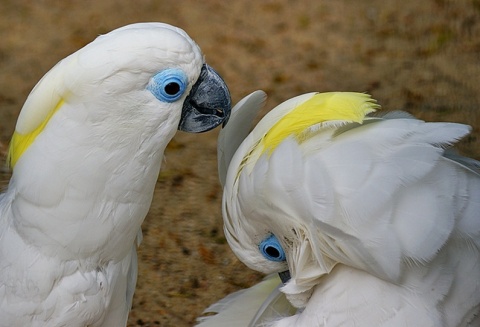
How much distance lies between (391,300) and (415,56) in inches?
111

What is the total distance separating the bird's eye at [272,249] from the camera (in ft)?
8.63

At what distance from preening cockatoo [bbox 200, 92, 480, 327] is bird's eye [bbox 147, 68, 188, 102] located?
333 millimetres

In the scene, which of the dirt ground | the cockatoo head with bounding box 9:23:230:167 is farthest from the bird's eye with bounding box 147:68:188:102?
the dirt ground

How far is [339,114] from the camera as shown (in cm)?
244

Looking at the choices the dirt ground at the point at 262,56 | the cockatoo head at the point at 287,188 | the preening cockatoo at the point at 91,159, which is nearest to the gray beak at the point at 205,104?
the preening cockatoo at the point at 91,159

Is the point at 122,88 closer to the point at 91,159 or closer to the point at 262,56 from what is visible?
the point at 91,159

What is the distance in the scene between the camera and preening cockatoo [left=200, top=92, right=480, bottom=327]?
2307mm

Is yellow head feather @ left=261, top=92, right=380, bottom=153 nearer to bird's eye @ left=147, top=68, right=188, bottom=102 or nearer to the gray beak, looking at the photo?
the gray beak

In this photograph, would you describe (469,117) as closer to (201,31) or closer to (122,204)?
(201,31)

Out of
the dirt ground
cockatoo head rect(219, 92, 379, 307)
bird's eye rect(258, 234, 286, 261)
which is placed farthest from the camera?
the dirt ground

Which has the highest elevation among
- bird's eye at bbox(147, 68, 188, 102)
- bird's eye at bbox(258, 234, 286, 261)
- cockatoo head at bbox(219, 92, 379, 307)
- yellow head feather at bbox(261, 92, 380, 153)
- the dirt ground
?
bird's eye at bbox(147, 68, 188, 102)

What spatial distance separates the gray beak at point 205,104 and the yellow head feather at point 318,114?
0.54 feet

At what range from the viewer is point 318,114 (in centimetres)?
247

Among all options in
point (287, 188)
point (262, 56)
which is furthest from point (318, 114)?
point (262, 56)
